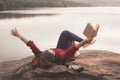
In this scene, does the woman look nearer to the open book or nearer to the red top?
the red top

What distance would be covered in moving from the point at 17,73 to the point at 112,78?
306cm

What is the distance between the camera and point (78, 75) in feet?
39.9

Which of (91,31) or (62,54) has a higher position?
(91,31)

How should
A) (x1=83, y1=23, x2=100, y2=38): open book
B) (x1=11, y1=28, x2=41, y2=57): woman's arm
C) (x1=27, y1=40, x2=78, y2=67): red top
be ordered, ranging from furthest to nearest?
(x1=11, y1=28, x2=41, y2=57): woman's arm, (x1=27, y1=40, x2=78, y2=67): red top, (x1=83, y1=23, x2=100, y2=38): open book

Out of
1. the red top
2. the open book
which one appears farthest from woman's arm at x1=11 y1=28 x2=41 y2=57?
the open book

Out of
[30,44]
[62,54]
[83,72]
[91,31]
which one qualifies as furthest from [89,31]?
[30,44]

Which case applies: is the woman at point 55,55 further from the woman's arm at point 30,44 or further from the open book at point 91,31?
the open book at point 91,31

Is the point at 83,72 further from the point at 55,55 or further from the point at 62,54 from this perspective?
the point at 55,55

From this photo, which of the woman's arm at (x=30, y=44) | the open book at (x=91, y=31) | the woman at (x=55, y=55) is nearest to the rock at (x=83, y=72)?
the woman at (x=55, y=55)

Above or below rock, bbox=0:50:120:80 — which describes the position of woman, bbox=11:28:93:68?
above

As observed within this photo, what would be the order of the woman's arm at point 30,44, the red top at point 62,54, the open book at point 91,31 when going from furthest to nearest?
the woman's arm at point 30,44 < the red top at point 62,54 < the open book at point 91,31

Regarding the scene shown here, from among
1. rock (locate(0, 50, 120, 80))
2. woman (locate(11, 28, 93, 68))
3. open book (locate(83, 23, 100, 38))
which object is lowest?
rock (locate(0, 50, 120, 80))

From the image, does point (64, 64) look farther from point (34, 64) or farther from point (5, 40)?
point (5, 40)

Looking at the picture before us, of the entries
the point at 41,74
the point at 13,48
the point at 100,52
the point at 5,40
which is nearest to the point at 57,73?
the point at 41,74
